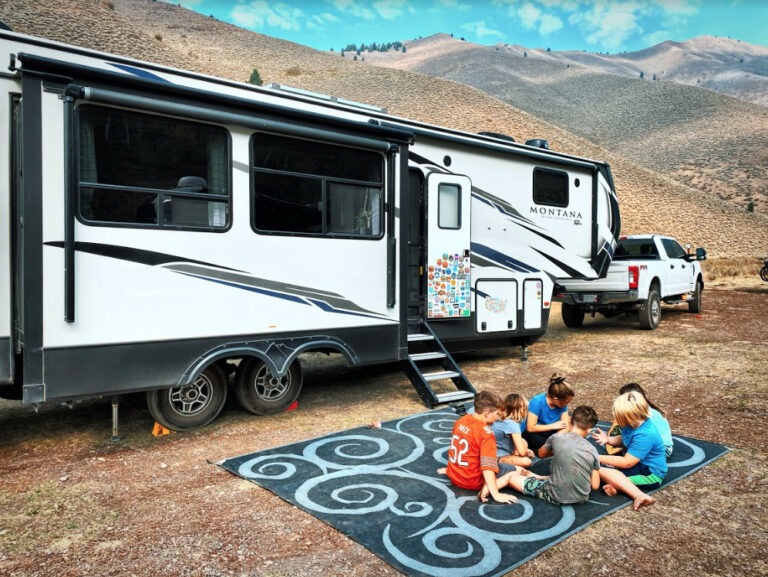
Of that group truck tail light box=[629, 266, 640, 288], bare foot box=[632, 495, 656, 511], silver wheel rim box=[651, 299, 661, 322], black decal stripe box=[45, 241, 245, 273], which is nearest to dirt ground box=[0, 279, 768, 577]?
bare foot box=[632, 495, 656, 511]

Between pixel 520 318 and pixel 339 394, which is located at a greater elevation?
pixel 520 318

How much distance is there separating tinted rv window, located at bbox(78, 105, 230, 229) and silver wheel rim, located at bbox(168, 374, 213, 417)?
56.9 inches

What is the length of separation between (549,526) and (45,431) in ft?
14.6

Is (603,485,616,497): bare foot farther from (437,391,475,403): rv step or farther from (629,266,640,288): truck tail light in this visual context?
(629,266,640,288): truck tail light

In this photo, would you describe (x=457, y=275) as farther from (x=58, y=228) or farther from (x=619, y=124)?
(x=619, y=124)

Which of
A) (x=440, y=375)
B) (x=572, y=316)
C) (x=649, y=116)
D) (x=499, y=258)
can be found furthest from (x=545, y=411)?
(x=649, y=116)

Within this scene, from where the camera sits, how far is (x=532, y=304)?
A: 27.1 feet

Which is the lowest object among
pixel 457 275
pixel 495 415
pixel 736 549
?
pixel 736 549

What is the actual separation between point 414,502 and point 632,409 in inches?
64.6

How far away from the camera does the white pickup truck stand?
428 inches

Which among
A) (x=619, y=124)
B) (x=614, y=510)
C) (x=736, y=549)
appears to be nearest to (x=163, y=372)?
(x=614, y=510)

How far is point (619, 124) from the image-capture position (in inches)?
3324

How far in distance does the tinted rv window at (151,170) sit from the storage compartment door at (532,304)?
4657 millimetres

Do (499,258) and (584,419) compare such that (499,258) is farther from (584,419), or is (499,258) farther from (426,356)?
(584,419)
